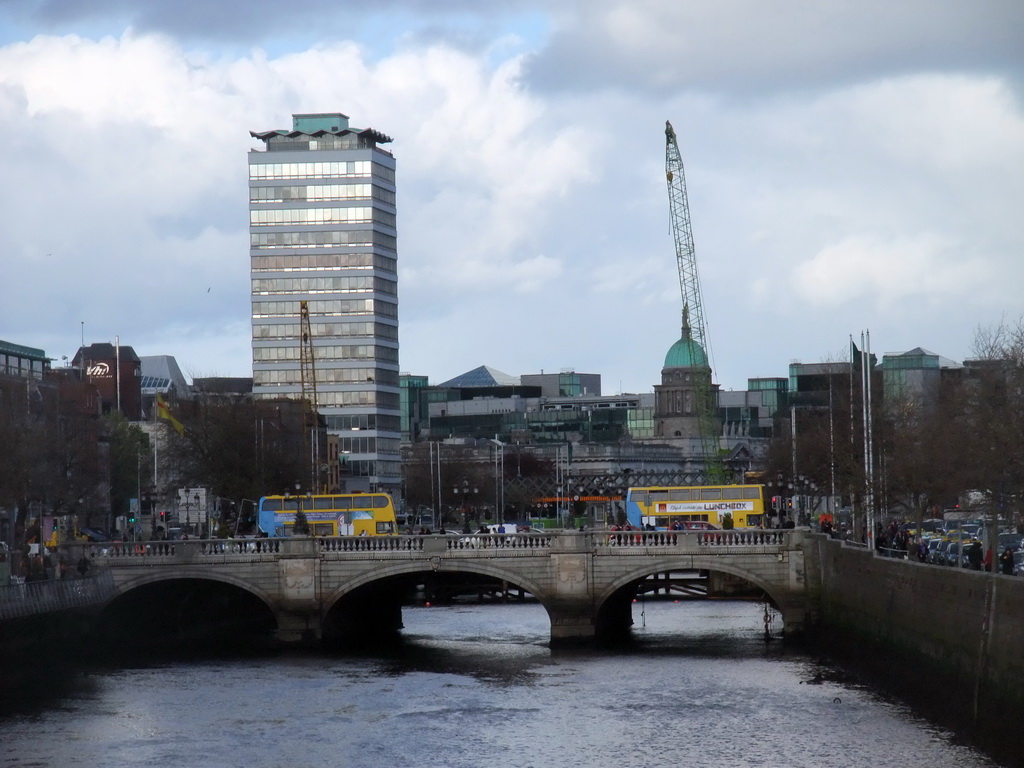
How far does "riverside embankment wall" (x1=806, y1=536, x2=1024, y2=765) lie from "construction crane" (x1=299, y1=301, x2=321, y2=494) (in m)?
82.7

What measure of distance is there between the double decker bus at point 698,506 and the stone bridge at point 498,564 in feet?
70.8

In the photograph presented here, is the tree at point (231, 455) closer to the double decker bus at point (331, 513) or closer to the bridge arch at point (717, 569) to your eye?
the double decker bus at point (331, 513)

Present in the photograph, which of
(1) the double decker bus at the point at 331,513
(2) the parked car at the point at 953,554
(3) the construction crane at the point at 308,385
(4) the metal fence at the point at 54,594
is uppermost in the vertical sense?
(3) the construction crane at the point at 308,385

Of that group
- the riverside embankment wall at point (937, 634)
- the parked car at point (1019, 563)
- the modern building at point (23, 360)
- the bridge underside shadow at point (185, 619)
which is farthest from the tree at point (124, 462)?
the parked car at point (1019, 563)

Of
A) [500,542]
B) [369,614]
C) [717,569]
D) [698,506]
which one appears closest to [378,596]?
[369,614]

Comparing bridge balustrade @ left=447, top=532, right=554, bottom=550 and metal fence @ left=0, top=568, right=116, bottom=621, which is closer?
metal fence @ left=0, top=568, right=116, bottom=621

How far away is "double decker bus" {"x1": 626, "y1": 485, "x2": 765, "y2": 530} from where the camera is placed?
99.6 m

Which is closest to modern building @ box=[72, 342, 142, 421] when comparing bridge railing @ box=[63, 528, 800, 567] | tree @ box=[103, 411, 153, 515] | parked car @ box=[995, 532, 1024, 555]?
tree @ box=[103, 411, 153, 515]

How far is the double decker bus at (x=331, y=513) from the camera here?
9725cm

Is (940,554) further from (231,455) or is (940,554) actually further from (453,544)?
(231,455)

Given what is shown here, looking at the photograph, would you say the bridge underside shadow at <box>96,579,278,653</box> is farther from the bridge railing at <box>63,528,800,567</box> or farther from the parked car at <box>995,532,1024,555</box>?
the parked car at <box>995,532,1024,555</box>

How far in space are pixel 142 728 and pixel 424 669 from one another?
17.0 metres

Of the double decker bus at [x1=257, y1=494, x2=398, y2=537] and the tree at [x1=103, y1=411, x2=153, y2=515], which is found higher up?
the tree at [x1=103, y1=411, x2=153, y2=515]

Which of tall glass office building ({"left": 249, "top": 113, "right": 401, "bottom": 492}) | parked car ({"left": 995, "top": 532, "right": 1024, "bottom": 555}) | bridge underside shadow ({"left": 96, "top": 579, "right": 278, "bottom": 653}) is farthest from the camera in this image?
tall glass office building ({"left": 249, "top": 113, "right": 401, "bottom": 492})
